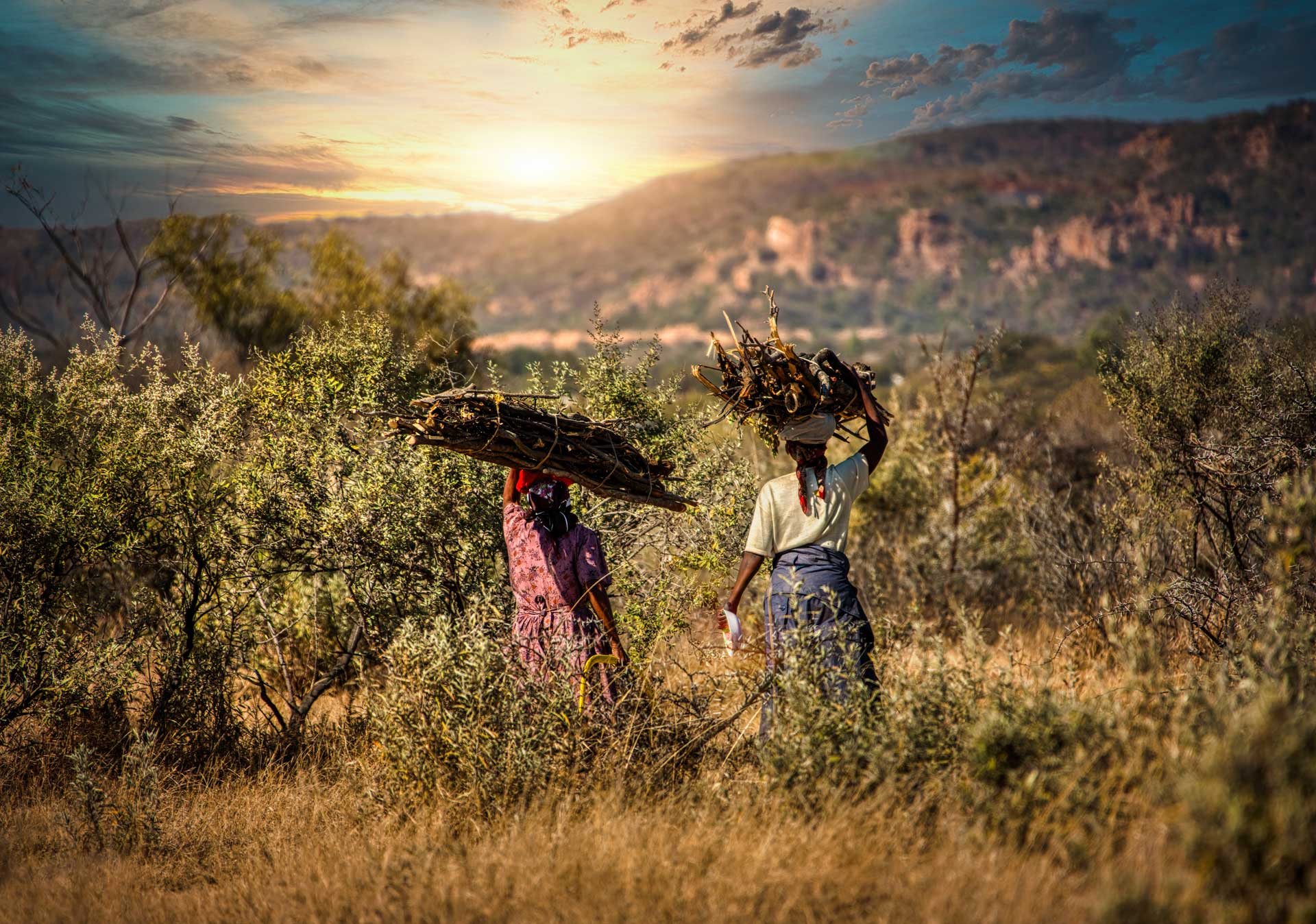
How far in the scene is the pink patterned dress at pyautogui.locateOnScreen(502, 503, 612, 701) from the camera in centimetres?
481

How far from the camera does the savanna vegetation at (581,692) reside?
10.3ft

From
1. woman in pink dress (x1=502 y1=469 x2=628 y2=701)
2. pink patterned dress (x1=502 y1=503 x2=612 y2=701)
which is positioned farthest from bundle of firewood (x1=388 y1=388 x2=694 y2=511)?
pink patterned dress (x1=502 y1=503 x2=612 y2=701)

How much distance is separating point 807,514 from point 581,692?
4.82ft

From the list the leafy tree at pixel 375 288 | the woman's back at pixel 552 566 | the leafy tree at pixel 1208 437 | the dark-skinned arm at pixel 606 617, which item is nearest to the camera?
the dark-skinned arm at pixel 606 617

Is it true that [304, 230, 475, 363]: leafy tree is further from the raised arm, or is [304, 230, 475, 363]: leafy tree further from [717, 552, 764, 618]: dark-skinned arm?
[717, 552, 764, 618]: dark-skinned arm

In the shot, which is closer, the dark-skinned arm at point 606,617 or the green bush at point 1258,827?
the green bush at point 1258,827

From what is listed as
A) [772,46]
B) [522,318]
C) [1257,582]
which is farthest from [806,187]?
[1257,582]

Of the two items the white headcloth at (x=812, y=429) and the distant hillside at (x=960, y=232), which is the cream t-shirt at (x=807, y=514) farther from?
the distant hillside at (x=960, y=232)

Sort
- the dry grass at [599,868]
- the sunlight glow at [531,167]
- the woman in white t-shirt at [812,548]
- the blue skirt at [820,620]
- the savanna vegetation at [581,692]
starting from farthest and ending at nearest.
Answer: the sunlight glow at [531,167] → the woman in white t-shirt at [812,548] → the blue skirt at [820,620] → the savanna vegetation at [581,692] → the dry grass at [599,868]

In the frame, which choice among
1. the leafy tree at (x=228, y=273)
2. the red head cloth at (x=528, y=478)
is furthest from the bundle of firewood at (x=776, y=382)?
the leafy tree at (x=228, y=273)

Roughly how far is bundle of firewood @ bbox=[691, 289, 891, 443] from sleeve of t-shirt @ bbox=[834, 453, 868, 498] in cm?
35

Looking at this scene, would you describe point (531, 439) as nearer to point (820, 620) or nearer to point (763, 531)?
point (763, 531)

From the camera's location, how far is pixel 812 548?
4.64 metres

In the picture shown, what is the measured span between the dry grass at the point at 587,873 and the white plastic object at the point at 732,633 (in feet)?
2.51
